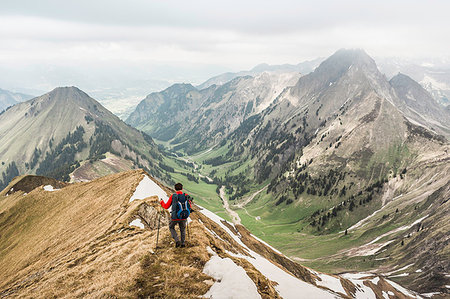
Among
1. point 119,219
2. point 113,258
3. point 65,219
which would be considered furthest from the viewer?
point 65,219

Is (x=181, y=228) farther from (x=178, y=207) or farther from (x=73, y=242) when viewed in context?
(x=73, y=242)

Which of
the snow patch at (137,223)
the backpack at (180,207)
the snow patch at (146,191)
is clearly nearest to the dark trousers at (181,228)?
the backpack at (180,207)

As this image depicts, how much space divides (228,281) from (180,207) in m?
7.29

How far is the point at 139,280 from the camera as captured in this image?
1927 cm

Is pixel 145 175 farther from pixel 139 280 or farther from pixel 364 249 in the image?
pixel 364 249

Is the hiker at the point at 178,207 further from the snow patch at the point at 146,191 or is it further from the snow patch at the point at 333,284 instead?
the snow patch at the point at 333,284

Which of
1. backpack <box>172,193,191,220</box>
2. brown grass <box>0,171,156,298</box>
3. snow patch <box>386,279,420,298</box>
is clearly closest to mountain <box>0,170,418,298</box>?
brown grass <box>0,171,156,298</box>

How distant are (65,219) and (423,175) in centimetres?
23579

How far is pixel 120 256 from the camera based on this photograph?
24.5 metres

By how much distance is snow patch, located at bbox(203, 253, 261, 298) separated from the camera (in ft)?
62.8

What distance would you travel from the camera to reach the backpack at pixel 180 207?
22.2m

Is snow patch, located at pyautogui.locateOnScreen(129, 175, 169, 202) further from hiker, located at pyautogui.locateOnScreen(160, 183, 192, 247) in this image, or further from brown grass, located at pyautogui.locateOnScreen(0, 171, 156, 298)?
hiker, located at pyautogui.locateOnScreen(160, 183, 192, 247)

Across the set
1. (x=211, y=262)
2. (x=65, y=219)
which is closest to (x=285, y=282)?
(x=211, y=262)

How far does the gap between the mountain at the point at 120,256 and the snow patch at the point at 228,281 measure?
0.08 metres
